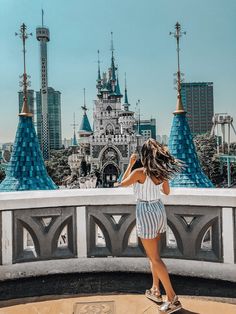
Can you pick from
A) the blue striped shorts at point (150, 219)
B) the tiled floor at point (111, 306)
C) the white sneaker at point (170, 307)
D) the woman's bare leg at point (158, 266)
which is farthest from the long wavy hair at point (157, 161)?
the tiled floor at point (111, 306)

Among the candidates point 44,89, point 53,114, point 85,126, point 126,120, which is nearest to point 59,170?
point 85,126

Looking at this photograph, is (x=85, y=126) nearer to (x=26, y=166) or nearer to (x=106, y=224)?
(x=26, y=166)

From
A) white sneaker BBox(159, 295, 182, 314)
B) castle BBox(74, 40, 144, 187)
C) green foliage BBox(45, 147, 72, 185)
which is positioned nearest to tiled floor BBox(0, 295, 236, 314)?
white sneaker BBox(159, 295, 182, 314)

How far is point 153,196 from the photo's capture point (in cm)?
278

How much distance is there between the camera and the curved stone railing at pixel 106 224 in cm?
322

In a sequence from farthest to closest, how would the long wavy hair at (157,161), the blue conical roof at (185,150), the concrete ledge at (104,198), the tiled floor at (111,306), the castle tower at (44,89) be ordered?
1. the castle tower at (44,89)
2. the blue conical roof at (185,150)
3. the concrete ledge at (104,198)
4. the tiled floor at (111,306)
5. the long wavy hair at (157,161)

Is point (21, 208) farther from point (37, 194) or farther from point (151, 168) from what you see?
point (151, 168)

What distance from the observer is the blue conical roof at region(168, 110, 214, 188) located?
8102 millimetres

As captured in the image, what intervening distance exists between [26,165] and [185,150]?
3.57 meters

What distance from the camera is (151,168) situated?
2.72m

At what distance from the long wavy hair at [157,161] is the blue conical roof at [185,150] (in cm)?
528

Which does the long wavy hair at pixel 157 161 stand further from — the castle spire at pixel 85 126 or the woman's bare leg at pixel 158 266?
the castle spire at pixel 85 126

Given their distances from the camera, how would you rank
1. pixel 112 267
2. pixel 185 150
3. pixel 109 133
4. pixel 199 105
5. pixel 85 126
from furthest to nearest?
pixel 199 105
pixel 85 126
pixel 109 133
pixel 185 150
pixel 112 267

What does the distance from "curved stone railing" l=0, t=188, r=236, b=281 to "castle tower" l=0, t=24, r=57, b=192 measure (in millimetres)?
4442
